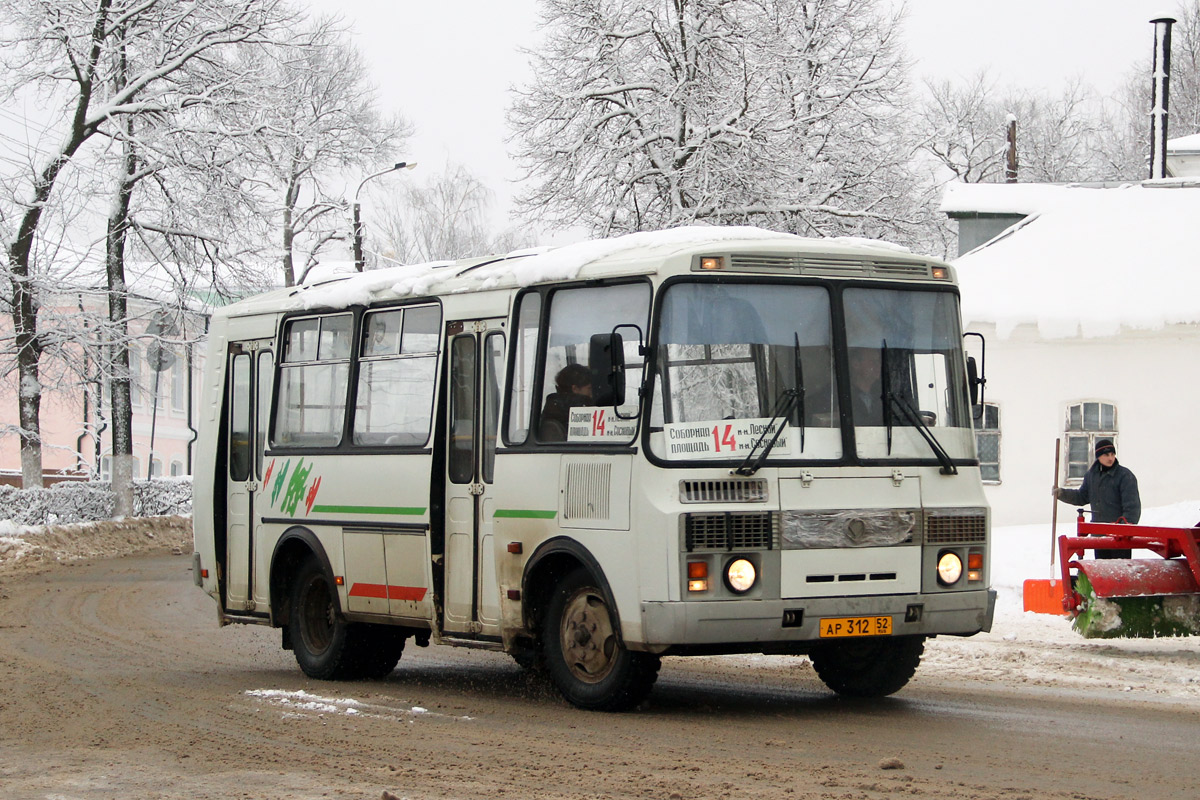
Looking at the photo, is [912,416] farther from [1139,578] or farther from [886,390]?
[1139,578]

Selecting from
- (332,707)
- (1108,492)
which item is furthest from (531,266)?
(1108,492)

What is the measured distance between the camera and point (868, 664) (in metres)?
11.0

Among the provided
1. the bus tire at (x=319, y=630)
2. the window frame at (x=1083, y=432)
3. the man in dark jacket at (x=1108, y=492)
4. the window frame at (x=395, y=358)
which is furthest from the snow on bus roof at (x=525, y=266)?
the window frame at (x=1083, y=432)

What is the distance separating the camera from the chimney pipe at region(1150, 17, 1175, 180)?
34531 mm

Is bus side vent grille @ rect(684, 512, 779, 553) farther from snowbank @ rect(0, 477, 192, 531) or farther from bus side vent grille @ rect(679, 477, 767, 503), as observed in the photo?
snowbank @ rect(0, 477, 192, 531)

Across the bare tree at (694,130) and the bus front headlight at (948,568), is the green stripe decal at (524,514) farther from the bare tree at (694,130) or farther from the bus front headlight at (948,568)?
the bare tree at (694,130)

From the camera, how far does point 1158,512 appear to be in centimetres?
2327

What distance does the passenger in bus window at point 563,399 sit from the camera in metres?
10.2

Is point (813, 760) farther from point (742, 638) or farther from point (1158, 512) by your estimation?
point (1158, 512)

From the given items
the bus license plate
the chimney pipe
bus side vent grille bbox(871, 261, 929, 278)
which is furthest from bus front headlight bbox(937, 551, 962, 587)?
the chimney pipe

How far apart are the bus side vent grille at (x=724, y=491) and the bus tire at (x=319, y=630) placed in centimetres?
406

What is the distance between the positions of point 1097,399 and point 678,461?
1767 cm

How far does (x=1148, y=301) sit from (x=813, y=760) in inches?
750

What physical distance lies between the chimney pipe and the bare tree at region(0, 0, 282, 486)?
59.4ft
